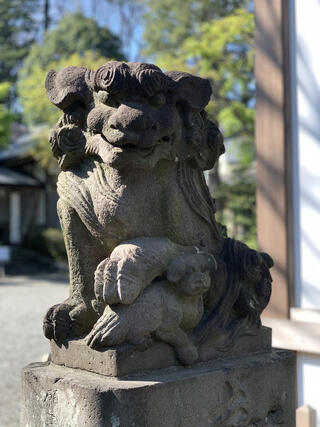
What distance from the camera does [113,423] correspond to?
5.37 feet

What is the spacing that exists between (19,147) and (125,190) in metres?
20.7

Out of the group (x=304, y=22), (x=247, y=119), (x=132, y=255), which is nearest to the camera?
(x=132, y=255)

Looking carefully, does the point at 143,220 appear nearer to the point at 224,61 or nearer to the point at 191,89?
the point at 191,89

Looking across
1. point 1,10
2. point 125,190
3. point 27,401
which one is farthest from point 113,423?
point 1,10

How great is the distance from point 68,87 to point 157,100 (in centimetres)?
32

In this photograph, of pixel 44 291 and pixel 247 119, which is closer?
pixel 44 291

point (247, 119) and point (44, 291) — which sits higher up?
point (247, 119)

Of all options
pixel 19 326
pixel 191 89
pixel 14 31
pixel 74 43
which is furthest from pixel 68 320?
pixel 14 31

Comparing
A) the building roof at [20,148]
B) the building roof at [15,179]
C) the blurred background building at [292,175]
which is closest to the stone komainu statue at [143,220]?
→ the blurred background building at [292,175]

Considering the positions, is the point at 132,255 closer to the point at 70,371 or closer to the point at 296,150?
the point at 70,371

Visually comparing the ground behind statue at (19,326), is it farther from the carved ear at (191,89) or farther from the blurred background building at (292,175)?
the carved ear at (191,89)

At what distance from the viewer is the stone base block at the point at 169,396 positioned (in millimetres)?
1652

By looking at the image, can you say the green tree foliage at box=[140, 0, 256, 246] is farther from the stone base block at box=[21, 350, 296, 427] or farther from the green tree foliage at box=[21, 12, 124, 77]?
the stone base block at box=[21, 350, 296, 427]

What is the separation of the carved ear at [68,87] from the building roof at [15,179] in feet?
54.6
